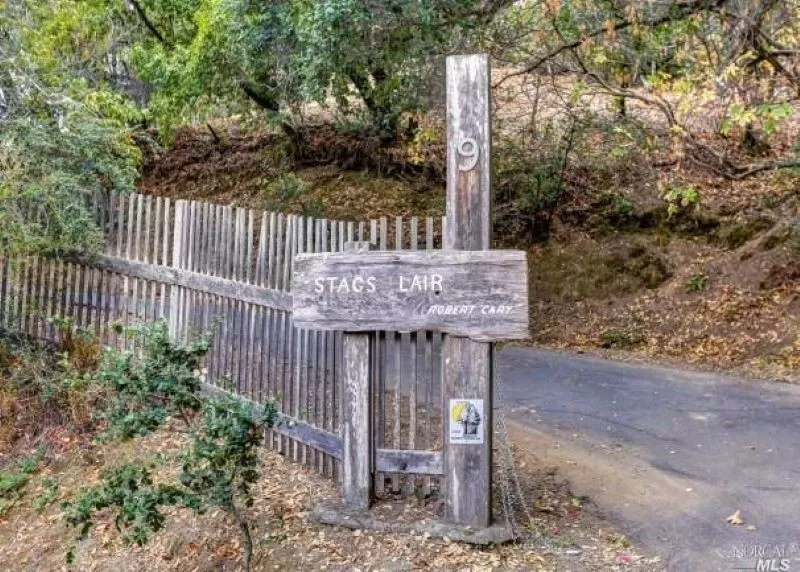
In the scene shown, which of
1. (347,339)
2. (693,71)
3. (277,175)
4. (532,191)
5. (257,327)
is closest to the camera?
(347,339)

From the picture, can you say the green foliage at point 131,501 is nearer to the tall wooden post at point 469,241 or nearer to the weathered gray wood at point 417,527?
the weathered gray wood at point 417,527

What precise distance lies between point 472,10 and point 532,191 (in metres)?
6.25

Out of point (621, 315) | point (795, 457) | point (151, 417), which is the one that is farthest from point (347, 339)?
point (621, 315)

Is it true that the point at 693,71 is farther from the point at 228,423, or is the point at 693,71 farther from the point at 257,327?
the point at 228,423

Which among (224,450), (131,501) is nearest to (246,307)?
(224,450)

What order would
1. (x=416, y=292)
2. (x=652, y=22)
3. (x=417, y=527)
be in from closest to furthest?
(x=416, y=292) < (x=417, y=527) < (x=652, y=22)

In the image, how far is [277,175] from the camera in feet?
59.9

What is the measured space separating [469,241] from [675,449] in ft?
10.8

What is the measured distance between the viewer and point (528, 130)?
43.9ft

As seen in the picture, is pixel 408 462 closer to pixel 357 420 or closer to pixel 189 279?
pixel 357 420

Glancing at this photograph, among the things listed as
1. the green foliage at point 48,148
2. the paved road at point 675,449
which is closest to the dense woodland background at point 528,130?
the green foliage at point 48,148

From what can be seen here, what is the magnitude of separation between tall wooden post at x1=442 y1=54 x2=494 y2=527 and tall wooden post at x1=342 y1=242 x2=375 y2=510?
58 centimetres

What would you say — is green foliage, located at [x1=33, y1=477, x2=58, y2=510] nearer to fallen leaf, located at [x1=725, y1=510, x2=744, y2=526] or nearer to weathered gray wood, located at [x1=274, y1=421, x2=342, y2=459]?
weathered gray wood, located at [x1=274, y1=421, x2=342, y2=459]

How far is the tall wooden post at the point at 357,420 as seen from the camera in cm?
534
